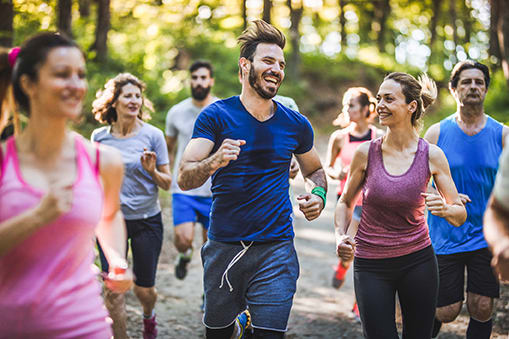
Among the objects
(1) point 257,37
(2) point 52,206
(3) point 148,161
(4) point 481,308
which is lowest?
(4) point 481,308

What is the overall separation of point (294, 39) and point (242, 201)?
2150 centimetres

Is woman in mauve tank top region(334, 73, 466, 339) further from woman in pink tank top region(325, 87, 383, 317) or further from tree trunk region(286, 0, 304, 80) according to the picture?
tree trunk region(286, 0, 304, 80)

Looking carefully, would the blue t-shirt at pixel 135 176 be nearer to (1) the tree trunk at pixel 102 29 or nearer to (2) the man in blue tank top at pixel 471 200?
(2) the man in blue tank top at pixel 471 200

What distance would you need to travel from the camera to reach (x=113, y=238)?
10.0ft

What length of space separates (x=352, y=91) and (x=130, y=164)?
132 inches

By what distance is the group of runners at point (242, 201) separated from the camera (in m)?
2.54

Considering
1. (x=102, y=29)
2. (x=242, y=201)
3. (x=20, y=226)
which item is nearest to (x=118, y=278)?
(x=20, y=226)

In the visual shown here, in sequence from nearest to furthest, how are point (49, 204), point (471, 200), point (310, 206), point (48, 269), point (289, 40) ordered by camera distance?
point (49, 204), point (48, 269), point (310, 206), point (471, 200), point (289, 40)

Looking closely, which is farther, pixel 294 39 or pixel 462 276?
pixel 294 39

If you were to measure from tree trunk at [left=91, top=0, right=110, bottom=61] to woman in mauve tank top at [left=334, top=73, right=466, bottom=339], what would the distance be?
14214mm

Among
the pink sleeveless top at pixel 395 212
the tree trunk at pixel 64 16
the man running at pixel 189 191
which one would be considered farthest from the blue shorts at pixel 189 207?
the tree trunk at pixel 64 16

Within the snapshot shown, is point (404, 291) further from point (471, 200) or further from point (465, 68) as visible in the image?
point (465, 68)

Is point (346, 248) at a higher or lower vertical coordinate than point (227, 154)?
lower

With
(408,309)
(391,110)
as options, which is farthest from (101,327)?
(391,110)
